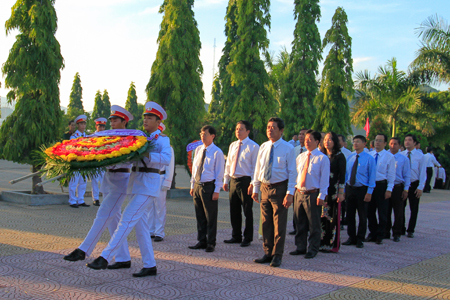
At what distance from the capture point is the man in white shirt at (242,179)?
298 inches

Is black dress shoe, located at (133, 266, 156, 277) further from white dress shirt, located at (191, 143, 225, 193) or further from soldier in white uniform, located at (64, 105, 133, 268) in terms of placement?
white dress shirt, located at (191, 143, 225, 193)

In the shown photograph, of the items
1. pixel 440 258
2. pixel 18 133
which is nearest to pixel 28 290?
pixel 440 258

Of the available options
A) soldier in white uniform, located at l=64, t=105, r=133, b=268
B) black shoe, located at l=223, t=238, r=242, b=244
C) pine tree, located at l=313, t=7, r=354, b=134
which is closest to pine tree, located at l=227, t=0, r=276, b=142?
pine tree, located at l=313, t=7, r=354, b=134

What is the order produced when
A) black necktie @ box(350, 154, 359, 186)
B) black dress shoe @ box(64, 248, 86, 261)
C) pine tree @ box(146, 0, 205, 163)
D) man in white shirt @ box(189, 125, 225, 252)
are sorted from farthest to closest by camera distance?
pine tree @ box(146, 0, 205, 163) < black necktie @ box(350, 154, 359, 186) < man in white shirt @ box(189, 125, 225, 252) < black dress shoe @ box(64, 248, 86, 261)

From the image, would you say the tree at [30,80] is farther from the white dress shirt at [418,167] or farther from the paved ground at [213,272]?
the white dress shirt at [418,167]

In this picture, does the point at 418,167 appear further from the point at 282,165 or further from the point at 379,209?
the point at 282,165

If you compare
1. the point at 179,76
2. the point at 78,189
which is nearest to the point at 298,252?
the point at 78,189

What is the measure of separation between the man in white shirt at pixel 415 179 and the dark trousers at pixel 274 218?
A: 454 centimetres

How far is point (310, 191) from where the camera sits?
6992 mm

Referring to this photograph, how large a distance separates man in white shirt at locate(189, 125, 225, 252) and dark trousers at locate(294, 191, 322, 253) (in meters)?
1.39

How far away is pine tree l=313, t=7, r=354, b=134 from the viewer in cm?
2328

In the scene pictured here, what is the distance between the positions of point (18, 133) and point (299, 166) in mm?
8042

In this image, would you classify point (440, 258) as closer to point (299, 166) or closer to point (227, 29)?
point (299, 166)

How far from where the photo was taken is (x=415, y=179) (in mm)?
9711
